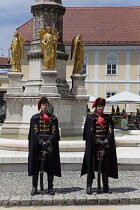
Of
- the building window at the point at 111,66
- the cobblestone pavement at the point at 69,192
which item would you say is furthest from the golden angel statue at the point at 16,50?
the building window at the point at 111,66

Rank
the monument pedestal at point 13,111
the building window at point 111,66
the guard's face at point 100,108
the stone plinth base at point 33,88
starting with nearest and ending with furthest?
the guard's face at point 100,108, the stone plinth base at point 33,88, the monument pedestal at point 13,111, the building window at point 111,66

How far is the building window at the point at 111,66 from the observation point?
3584 centimetres

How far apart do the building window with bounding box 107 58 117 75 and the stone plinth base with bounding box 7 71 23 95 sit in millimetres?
23179

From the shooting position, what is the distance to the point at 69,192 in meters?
6.42

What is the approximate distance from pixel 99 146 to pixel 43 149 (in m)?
0.95

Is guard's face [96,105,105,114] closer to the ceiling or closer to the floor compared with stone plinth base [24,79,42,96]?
closer to the floor

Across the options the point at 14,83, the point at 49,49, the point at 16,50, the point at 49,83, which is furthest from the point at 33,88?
the point at 49,49

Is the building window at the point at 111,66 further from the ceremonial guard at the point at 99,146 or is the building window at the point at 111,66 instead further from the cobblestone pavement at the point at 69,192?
the ceremonial guard at the point at 99,146

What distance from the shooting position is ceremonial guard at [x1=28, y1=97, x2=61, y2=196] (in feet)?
20.6

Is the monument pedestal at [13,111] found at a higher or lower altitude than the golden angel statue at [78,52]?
lower

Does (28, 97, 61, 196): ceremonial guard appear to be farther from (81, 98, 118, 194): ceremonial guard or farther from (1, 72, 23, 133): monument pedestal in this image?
(1, 72, 23, 133): monument pedestal

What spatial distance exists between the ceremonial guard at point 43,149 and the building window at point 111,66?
98.6 feet

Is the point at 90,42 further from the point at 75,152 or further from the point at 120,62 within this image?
the point at 75,152

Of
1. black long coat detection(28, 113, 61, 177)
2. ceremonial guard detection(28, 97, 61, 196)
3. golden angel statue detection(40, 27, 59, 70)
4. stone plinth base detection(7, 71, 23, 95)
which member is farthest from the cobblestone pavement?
stone plinth base detection(7, 71, 23, 95)
